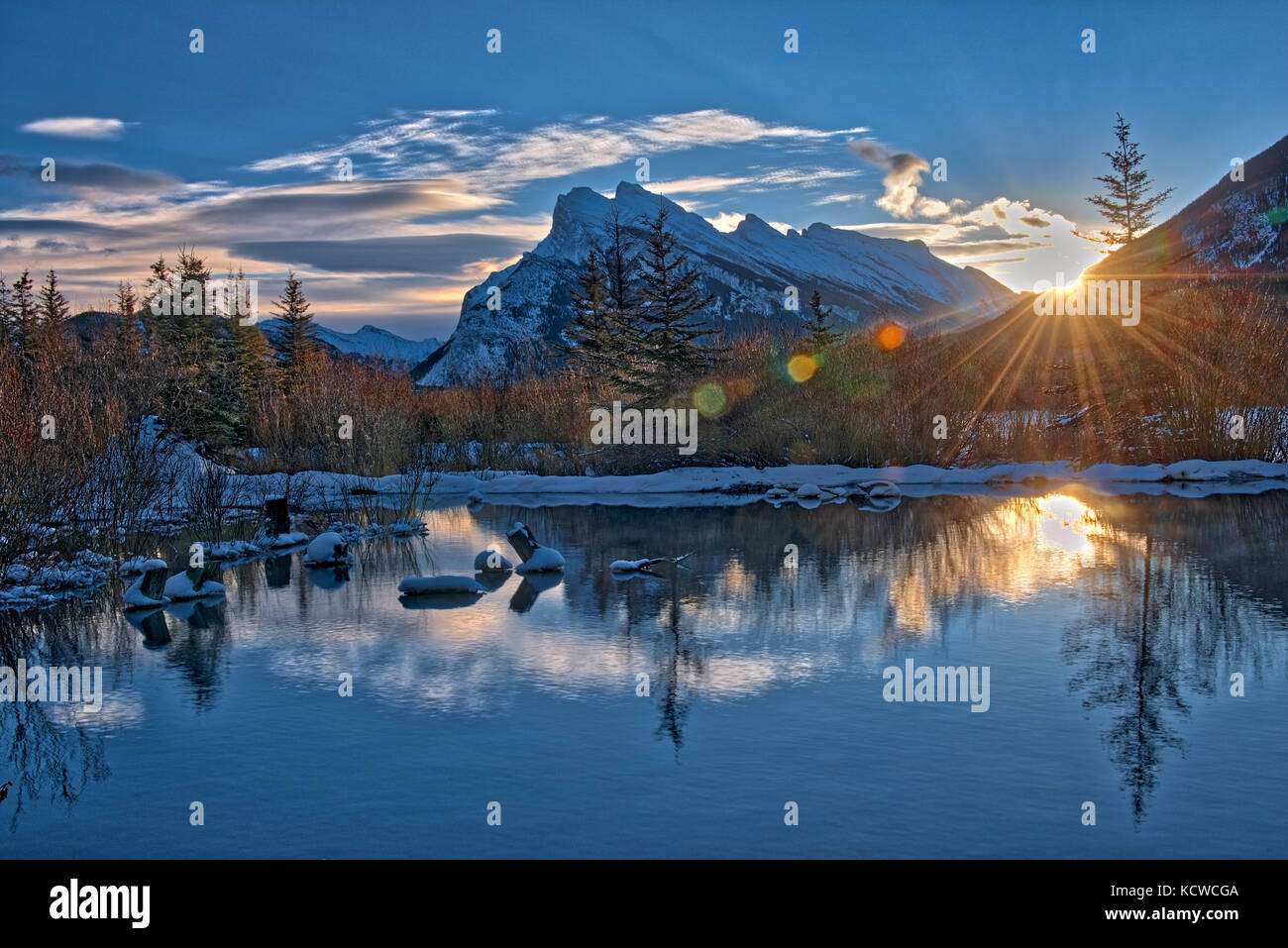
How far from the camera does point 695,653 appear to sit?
9.41 m

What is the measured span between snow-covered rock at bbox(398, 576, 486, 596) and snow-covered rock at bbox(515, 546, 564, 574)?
1.67 meters

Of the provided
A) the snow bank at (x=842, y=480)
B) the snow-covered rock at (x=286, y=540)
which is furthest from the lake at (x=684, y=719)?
the snow bank at (x=842, y=480)

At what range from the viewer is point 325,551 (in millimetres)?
15969

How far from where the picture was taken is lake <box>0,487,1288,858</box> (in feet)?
17.9

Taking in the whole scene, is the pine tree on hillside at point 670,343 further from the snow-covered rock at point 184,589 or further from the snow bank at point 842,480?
the snow-covered rock at point 184,589

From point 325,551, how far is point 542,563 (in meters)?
3.75

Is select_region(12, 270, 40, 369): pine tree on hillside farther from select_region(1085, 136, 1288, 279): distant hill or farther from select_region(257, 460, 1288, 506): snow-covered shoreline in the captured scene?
select_region(1085, 136, 1288, 279): distant hill

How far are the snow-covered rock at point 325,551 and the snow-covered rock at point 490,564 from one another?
259 centimetres

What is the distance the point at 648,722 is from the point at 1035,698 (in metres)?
2.93

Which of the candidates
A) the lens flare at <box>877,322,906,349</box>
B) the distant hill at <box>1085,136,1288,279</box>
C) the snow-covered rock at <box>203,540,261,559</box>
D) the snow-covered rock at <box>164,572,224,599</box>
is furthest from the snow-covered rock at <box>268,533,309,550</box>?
the distant hill at <box>1085,136,1288,279</box>

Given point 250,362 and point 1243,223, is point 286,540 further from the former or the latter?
point 1243,223

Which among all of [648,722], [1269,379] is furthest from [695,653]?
[1269,379]

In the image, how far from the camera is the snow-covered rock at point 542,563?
1472 centimetres
